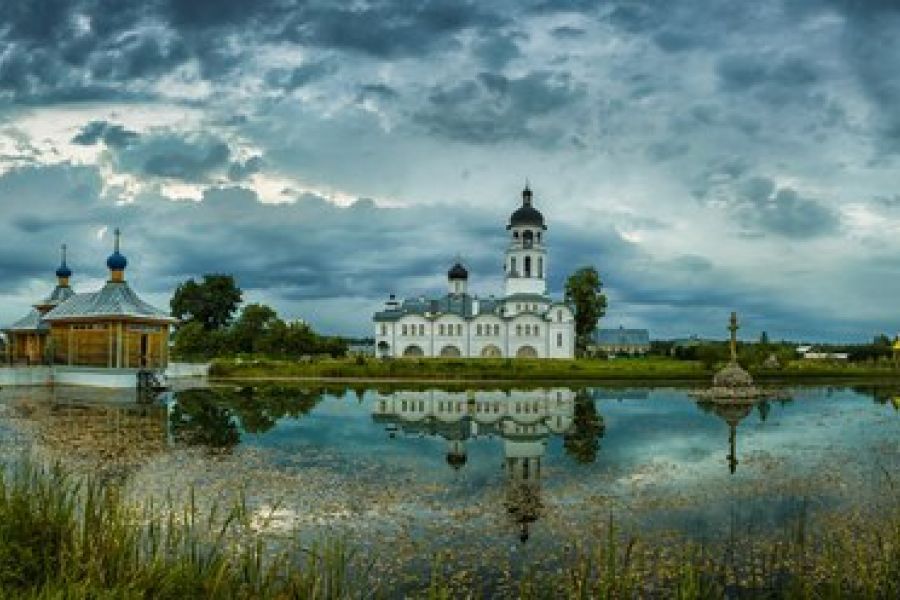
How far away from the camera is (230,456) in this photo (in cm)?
1897

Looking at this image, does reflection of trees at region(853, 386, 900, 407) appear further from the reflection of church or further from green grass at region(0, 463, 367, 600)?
green grass at region(0, 463, 367, 600)

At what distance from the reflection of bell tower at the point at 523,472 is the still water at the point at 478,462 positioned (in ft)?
0.21

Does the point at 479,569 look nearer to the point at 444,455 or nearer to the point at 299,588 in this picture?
the point at 299,588

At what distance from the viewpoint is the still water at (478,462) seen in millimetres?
12219

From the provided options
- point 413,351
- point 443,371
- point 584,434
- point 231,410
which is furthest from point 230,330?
point 584,434

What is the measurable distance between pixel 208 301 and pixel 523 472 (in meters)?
71.1

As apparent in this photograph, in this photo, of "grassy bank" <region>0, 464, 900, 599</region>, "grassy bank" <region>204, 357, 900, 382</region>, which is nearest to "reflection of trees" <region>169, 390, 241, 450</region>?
"grassy bank" <region>0, 464, 900, 599</region>

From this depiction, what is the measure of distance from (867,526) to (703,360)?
1989 inches

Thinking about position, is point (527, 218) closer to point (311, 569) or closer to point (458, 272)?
point (458, 272)

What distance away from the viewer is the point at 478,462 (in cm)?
1903

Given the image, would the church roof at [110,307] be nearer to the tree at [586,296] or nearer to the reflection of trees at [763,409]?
the reflection of trees at [763,409]

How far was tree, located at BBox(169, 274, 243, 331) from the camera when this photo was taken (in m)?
83.3

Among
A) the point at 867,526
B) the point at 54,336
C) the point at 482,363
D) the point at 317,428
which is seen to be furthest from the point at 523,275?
the point at 867,526

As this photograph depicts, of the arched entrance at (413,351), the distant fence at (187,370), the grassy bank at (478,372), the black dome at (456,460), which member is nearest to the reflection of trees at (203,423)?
the black dome at (456,460)
